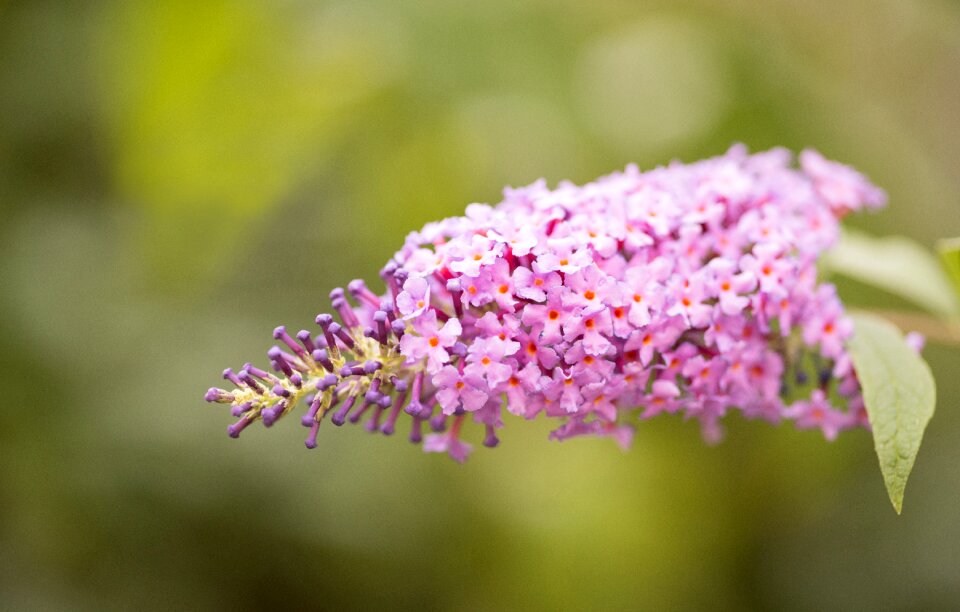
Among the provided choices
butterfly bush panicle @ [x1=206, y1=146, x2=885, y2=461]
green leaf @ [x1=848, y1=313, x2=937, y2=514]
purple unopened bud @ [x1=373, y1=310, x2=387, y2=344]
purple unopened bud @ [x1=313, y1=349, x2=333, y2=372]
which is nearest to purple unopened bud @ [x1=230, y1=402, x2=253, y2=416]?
butterfly bush panicle @ [x1=206, y1=146, x2=885, y2=461]

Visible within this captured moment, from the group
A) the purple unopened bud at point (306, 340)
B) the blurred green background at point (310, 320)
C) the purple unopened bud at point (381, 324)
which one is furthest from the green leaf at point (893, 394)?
the blurred green background at point (310, 320)

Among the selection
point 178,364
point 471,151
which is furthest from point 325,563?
point 471,151

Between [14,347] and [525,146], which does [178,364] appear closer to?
[14,347]

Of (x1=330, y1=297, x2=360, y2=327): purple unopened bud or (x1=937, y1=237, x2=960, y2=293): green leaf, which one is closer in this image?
(x1=330, y1=297, x2=360, y2=327): purple unopened bud

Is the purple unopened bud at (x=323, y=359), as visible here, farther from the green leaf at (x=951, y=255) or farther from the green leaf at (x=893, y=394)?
the green leaf at (x=951, y=255)

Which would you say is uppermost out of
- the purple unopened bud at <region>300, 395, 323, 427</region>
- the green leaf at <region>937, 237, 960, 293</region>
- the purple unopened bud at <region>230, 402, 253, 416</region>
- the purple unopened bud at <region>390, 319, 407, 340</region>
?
the green leaf at <region>937, 237, 960, 293</region>

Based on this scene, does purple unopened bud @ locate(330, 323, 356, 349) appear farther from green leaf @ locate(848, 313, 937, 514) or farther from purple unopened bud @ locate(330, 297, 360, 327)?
green leaf @ locate(848, 313, 937, 514)
